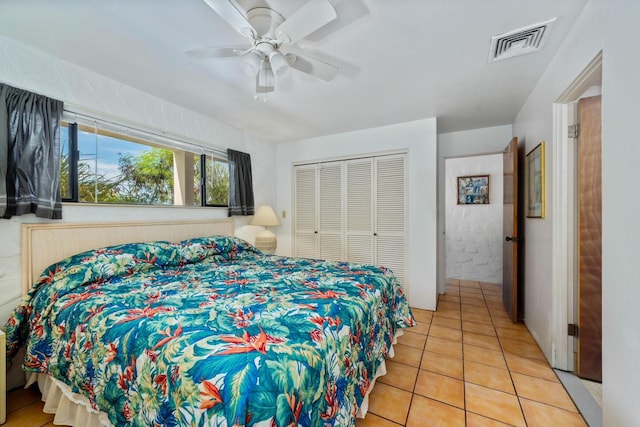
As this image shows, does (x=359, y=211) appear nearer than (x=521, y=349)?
No

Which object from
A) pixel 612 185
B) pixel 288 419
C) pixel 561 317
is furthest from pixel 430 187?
pixel 288 419

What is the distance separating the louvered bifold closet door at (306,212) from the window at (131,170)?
4.10 feet

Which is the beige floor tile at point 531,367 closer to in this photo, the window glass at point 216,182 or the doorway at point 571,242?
the doorway at point 571,242

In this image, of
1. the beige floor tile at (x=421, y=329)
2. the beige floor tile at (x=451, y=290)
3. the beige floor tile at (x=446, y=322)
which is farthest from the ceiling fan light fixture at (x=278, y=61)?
the beige floor tile at (x=451, y=290)

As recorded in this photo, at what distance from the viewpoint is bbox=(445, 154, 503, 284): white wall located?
456cm

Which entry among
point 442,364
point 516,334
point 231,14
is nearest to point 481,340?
point 516,334

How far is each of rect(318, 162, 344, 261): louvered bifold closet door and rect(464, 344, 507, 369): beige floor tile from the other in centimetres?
191

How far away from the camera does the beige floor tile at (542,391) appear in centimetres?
163

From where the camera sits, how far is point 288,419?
826 millimetres

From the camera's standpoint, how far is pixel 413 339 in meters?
2.48

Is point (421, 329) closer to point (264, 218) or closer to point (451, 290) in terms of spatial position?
point (451, 290)

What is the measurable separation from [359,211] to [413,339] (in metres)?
1.75

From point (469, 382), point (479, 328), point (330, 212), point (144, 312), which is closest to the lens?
point (144, 312)

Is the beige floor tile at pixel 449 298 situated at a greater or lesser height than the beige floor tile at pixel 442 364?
lesser
